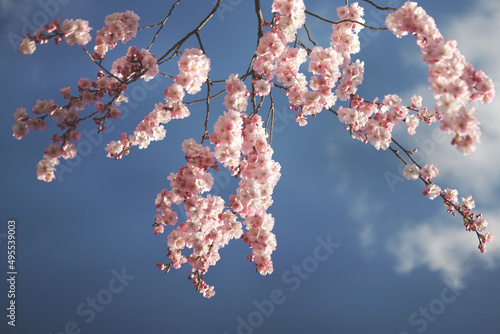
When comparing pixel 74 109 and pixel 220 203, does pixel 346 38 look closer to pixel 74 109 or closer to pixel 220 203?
pixel 220 203

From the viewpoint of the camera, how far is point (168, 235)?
12.8 ft

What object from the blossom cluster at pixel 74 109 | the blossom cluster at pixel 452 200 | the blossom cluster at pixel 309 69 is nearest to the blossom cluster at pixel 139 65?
the blossom cluster at pixel 74 109

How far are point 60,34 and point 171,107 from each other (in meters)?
1.31

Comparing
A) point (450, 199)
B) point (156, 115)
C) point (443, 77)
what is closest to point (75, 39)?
point (156, 115)

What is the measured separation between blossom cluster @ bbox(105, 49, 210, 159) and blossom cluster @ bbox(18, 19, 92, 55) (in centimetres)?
71

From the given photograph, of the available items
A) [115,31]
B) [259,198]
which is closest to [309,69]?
[259,198]

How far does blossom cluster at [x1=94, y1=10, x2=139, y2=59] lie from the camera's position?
402cm

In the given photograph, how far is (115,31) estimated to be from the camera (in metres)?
4.02

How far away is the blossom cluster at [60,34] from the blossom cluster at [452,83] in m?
3.31

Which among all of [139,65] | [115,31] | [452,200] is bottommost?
[452,200]

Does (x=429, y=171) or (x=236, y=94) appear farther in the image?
(x=429, y=171)

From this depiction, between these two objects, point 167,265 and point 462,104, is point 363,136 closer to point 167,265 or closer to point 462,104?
point 462,104

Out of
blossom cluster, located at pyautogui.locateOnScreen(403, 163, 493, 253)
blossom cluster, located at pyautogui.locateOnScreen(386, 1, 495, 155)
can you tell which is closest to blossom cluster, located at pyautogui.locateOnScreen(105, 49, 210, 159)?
blossom cluster, located at pyautogui.locateOnScreen(386, 1, 495, 155)

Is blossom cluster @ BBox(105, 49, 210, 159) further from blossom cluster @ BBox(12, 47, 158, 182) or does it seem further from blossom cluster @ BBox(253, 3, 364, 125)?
blossom cluster @ BBox(253, 3, 364, 125)
